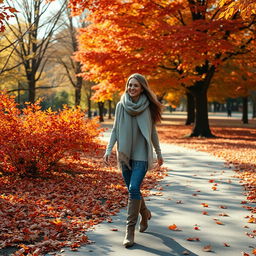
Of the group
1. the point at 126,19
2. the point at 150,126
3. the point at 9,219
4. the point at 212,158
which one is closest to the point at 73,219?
the point at 9,219

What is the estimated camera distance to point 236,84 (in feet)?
98.3

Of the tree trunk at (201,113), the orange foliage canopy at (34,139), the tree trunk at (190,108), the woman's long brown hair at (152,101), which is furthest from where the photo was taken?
the tree trunk at (190,108)

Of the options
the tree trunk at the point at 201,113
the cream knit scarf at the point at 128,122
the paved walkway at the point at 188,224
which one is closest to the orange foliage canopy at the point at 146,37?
the tree trunk at the point at 201,113

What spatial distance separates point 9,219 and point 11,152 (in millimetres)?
2467

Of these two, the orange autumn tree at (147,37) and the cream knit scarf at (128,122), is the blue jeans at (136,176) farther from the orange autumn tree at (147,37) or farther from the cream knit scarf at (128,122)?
the orange autumn tree at (147,37)

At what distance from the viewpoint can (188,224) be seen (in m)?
4.86

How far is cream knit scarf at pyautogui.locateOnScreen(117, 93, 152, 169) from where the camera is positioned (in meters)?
4.18

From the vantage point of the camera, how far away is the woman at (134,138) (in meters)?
4.09

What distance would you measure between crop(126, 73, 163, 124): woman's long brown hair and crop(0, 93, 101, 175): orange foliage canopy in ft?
11.3

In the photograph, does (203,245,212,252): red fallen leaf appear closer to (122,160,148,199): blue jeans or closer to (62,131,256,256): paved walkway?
(62,131,256,256): paved walkway

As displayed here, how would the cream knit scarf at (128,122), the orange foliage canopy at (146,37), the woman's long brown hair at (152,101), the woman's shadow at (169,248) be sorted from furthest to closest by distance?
the orange foliage canopy at (146,37) → the woman's long brown hair at (152,101) → the cream knit scarf at (128,122) → the woman's shadow at (169,248)

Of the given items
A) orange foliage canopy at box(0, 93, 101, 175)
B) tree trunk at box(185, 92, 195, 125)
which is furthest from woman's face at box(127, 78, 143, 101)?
tree trunk at box(185, 92, 195, 125)

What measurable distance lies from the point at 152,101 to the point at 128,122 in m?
0.43

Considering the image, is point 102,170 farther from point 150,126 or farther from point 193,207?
point 150,126
